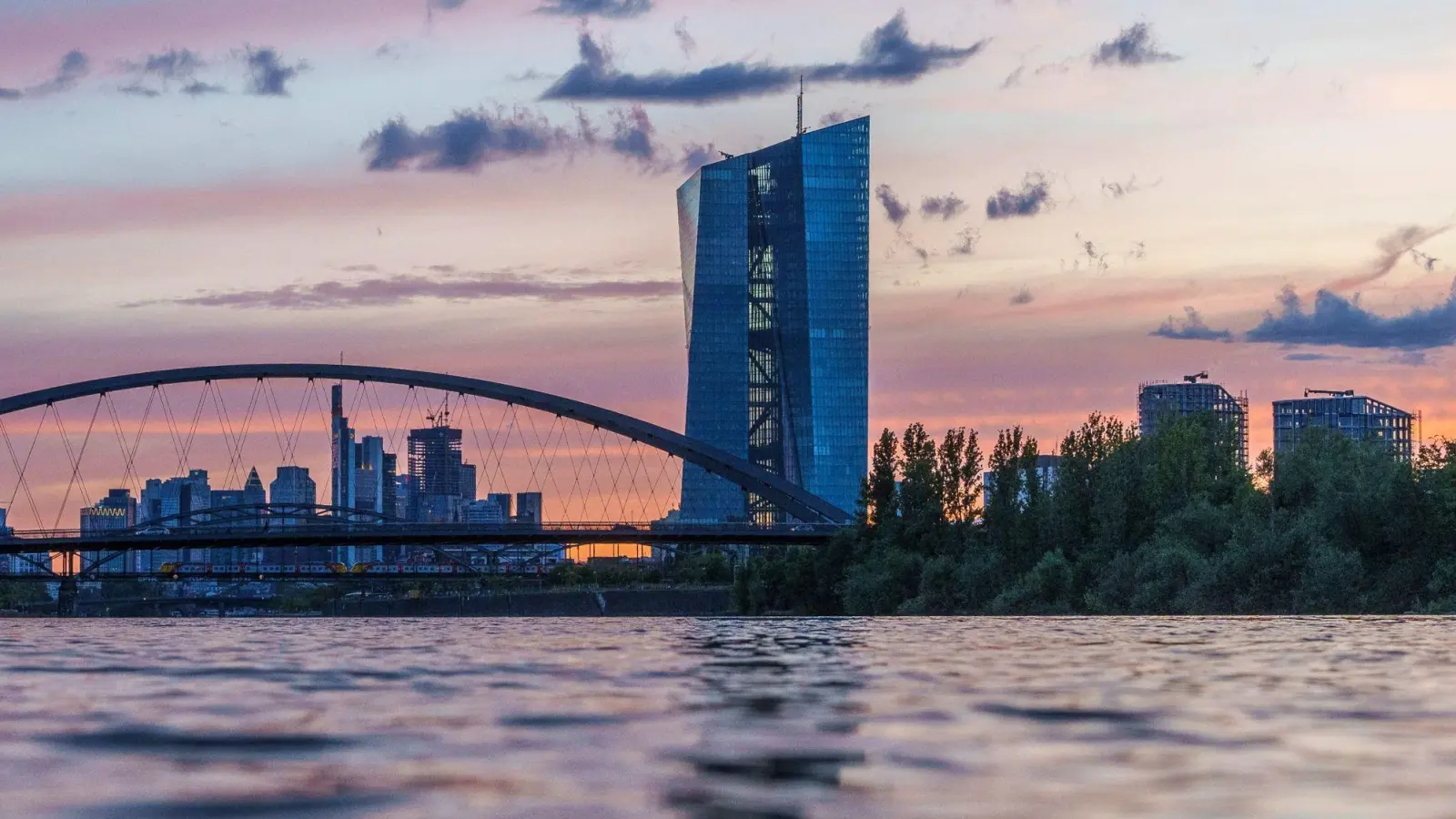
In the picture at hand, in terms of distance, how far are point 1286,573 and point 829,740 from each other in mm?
57876

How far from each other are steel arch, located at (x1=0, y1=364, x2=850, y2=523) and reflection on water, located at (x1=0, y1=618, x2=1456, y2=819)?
77.7 meters

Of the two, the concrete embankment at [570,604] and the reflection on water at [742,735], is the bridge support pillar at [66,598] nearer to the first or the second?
the concrete embankment at [570,604]

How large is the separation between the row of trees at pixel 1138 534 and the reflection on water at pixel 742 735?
38196 millimetres

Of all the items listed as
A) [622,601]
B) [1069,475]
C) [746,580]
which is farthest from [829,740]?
[622,601]

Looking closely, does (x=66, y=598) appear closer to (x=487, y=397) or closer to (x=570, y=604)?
(x=487, y=397)

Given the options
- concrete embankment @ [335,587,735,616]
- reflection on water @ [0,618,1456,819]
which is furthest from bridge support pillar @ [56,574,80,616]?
reflection on water @ [0,618,1456,819]

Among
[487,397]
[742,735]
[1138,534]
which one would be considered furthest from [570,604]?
[742,735]

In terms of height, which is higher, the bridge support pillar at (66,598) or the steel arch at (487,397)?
the steel arch at (487,397)

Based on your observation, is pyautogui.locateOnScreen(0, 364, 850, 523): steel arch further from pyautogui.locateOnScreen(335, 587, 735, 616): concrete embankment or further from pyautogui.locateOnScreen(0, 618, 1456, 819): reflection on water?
pyautogui.locateOnScreen(0, 618, 1456, 819): reflection on water

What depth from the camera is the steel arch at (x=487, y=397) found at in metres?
109

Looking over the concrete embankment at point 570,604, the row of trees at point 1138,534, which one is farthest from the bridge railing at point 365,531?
the concrete embankment at point 570,604

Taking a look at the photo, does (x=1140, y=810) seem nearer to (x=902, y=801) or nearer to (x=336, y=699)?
(x=902, y=801)

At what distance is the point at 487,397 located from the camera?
113188 mm

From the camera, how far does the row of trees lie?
69938mm
